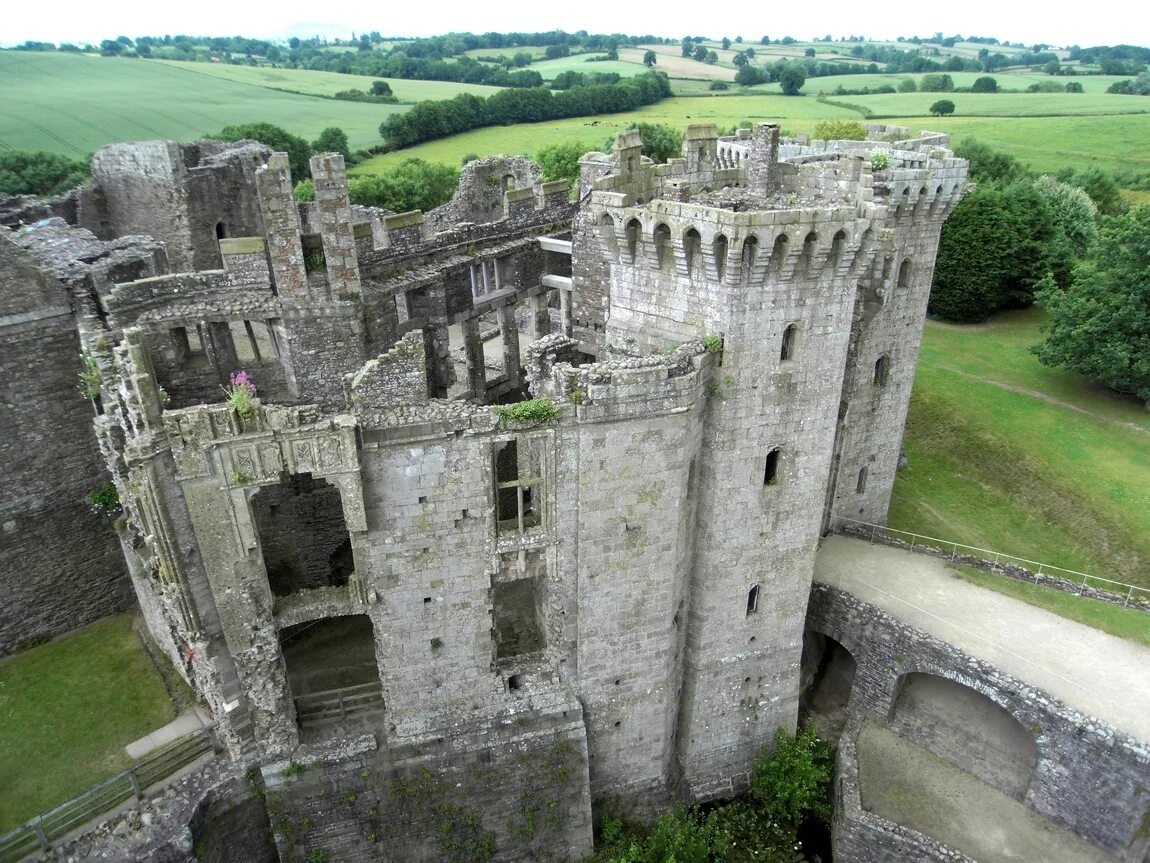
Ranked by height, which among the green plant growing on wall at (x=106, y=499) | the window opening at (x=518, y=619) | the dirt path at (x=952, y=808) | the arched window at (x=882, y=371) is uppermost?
the arched window at (x=882, y=371)

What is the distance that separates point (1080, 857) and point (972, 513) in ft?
52.0

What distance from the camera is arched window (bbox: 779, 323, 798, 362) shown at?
17609 mm

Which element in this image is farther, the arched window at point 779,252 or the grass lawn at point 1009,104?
the grass lawn at point 1009,104

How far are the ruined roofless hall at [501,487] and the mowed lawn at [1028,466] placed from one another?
13.4 meters

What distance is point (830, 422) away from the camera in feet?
61.7

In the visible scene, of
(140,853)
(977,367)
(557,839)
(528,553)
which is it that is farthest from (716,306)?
(977,367)

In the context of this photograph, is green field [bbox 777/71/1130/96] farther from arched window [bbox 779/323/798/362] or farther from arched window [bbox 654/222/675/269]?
arched window [bbox 654/222/675/269]

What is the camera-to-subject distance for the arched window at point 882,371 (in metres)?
26.0

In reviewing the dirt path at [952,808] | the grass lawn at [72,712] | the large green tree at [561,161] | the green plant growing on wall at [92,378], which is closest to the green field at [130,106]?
the large green tree at [561,161]

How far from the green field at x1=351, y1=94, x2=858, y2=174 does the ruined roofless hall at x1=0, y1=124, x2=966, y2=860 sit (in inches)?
2332

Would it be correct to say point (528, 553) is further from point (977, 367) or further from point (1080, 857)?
point (977, 367)

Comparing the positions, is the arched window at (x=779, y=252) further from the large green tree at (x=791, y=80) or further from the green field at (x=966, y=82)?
the large green tree at (x=791, y=80)

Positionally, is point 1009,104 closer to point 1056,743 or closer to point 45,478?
point 1056,743

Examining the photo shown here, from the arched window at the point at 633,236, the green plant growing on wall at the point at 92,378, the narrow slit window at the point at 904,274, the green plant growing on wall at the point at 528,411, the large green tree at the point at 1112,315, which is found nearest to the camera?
the green plant growing on wall at the point at 528,411
